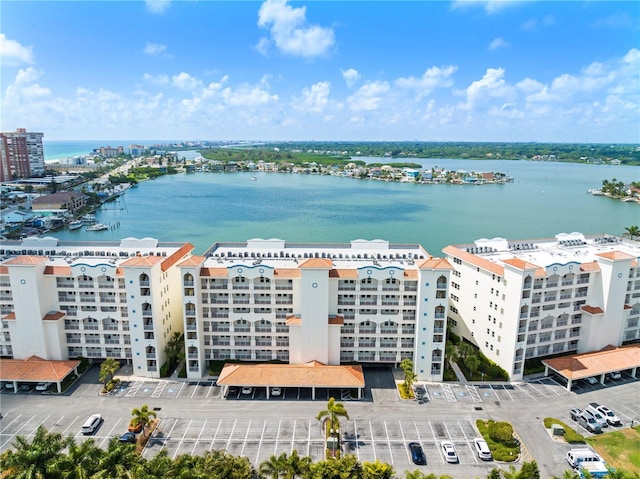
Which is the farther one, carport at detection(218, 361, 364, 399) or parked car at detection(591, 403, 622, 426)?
carport at detection(218, 361, 364, 399)

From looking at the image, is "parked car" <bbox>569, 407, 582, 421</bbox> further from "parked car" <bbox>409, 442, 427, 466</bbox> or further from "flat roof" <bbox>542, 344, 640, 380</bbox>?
"parked car" <bbox>409, 442, 427, 466</bbox>

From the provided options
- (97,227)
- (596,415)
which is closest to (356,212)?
(97,227)

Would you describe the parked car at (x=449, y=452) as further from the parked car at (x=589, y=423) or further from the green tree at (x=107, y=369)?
the green tree at (x=107, y=369)

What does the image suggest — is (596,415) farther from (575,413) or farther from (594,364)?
(594,364)

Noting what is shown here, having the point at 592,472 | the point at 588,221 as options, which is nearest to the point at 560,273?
the point at 592,472

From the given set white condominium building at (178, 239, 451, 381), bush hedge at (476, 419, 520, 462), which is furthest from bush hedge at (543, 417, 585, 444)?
white condominium building at (178, 239, 451, 381)

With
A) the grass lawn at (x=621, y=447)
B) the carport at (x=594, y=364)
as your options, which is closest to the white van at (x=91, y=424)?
the grass lawn at (x=621, y=447)
